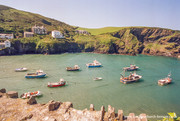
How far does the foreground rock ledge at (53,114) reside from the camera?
39.0 ft

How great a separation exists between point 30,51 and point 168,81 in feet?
368

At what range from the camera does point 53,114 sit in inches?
496

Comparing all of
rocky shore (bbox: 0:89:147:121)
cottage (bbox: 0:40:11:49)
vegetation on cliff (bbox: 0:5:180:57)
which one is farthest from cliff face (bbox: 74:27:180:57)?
rocky shore (bbox: 0:89:147:121)

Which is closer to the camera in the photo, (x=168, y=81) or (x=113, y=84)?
(x=113, y=84)

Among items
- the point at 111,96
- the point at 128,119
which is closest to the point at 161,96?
A: the point at 111,96

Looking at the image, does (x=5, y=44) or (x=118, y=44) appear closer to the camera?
(x=5, y=44)

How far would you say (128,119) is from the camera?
11727mm

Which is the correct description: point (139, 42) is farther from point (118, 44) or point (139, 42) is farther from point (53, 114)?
point (53, 114)

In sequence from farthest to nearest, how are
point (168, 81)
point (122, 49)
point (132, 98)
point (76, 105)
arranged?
1. point (122, 49)
2. point (168, 81)
3. point (132, 98)
4. point (76, 105)

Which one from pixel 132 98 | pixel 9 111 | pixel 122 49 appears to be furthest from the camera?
pixel 122 49

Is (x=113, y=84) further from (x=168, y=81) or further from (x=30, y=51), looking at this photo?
(x=30, y=51)

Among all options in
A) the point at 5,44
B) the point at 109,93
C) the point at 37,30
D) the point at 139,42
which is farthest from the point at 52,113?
the point at 139,42

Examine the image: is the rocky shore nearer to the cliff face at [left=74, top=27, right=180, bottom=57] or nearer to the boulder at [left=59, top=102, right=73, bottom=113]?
the boulder at [left=59, top=102, right=73, bottom=113]

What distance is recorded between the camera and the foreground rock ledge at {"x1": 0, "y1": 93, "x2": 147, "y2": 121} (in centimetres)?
1190
